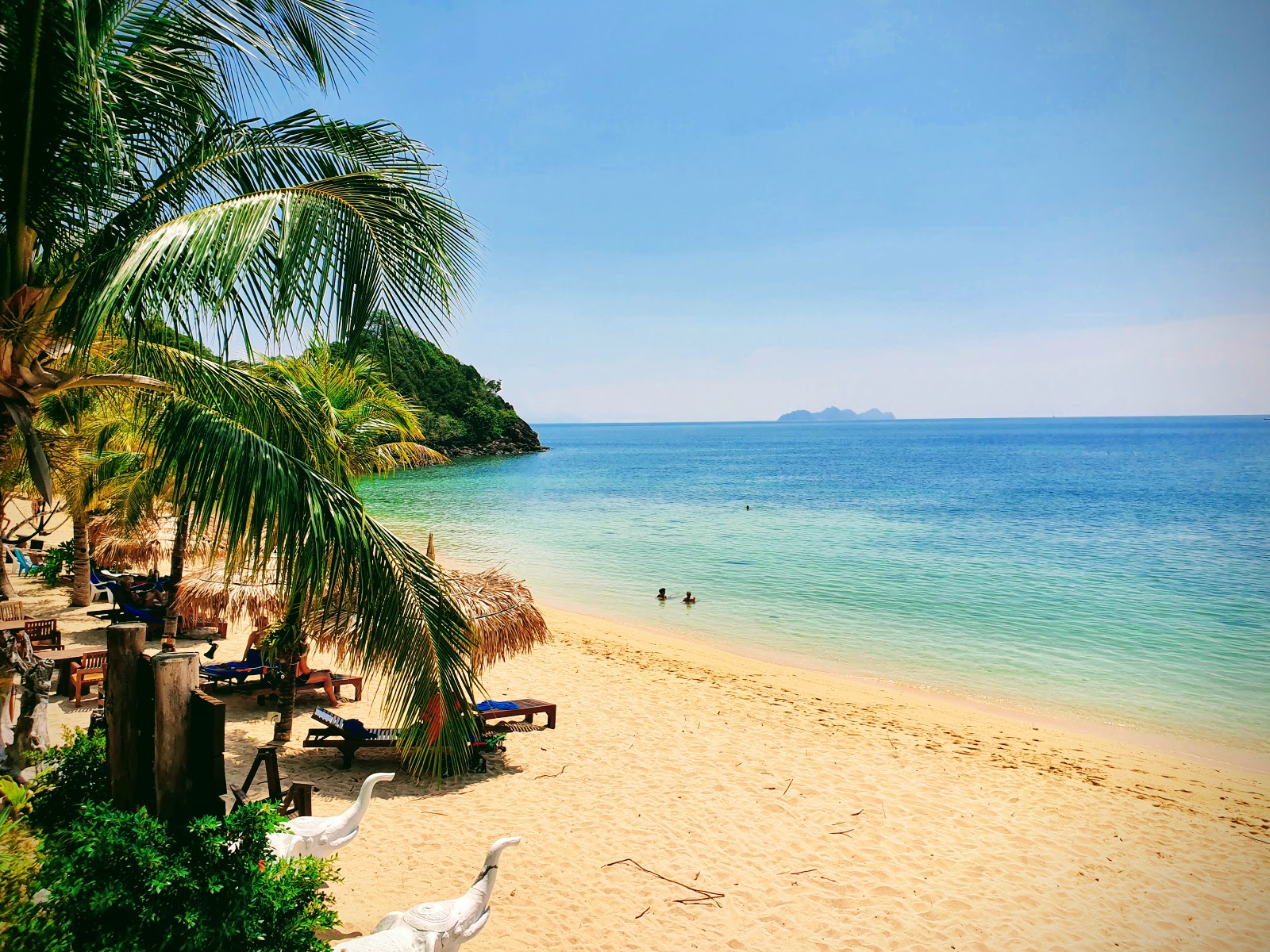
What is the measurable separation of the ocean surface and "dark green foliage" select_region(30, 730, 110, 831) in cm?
1262

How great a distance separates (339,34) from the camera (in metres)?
4.75

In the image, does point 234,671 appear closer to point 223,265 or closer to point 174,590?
point 174,590

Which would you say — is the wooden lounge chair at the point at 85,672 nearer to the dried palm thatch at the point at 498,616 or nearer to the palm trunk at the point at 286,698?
the palm trunk at the point at 286,698

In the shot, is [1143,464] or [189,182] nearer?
[189,182]

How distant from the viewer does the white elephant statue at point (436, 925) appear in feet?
12.7

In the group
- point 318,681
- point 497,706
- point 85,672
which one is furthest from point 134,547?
point 497,706

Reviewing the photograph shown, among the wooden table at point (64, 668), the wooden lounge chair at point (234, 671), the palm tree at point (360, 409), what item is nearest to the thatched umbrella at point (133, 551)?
the wooden table at point (64, 668)

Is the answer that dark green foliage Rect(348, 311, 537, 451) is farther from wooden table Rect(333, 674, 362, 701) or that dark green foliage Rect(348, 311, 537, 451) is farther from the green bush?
the green bush

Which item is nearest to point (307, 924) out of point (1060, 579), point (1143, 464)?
point (1060, 579)

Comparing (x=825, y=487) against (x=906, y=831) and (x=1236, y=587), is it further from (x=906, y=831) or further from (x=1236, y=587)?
(x=906, y=831)

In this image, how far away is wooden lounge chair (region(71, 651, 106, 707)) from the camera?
8711 millimetres

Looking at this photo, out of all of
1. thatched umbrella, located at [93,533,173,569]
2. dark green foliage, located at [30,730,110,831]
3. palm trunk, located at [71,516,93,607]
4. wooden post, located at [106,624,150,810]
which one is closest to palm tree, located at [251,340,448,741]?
dark green foliage, located at [30,730,110,831]

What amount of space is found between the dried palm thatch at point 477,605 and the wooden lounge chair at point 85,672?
114 cm

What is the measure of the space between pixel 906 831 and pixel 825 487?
5381 cm
